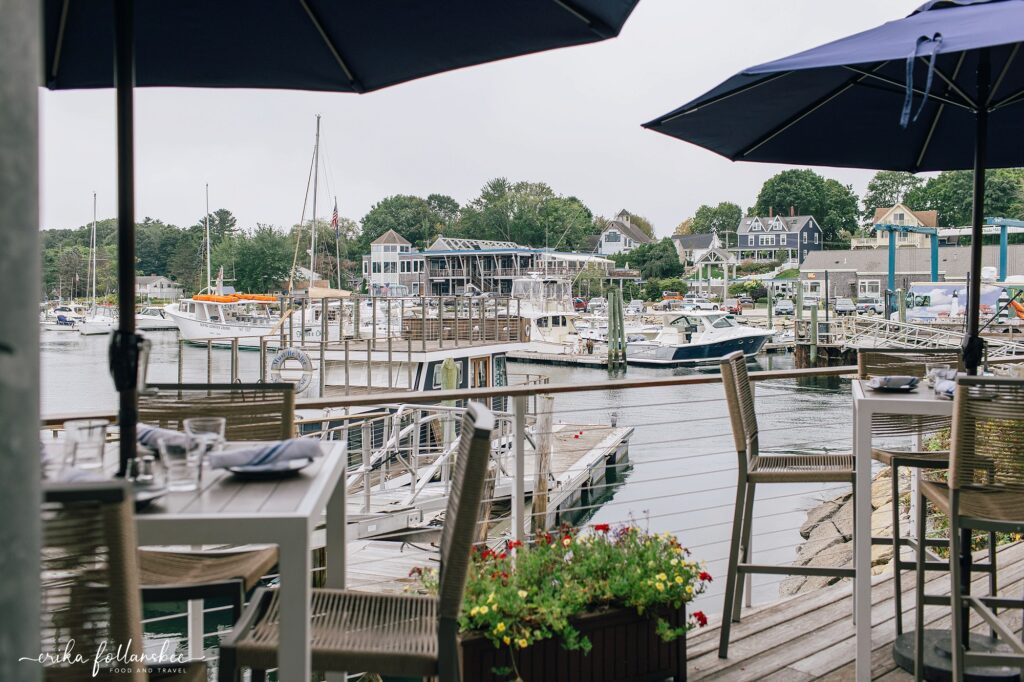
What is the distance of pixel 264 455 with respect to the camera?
2.00 metres

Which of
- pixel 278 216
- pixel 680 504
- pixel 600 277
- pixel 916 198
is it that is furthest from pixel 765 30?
pixel 680 504

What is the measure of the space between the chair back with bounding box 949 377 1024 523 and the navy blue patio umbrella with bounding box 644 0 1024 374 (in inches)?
28.5

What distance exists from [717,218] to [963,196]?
2349 centimetres

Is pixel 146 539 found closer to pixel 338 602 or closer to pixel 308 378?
pixel 338 602

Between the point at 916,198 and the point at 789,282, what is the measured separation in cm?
1999

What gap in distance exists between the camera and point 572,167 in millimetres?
90812

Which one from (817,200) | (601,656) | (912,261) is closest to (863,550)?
(601,656)

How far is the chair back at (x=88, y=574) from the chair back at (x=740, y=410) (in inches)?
82.0

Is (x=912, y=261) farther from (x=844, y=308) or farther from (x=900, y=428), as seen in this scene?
(x=900, y=428)

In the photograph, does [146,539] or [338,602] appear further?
[338,602]

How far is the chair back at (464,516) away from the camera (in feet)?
5.73

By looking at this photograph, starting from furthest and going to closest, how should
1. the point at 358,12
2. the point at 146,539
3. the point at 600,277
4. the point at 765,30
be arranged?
the point at 765,30
the point at 600,277
the point at 358,12
the point at 146,539

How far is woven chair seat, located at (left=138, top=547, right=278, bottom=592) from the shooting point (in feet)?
7.26

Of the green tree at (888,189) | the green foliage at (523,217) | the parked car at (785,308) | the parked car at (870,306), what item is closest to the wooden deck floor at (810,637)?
the parked car at (870,306)
